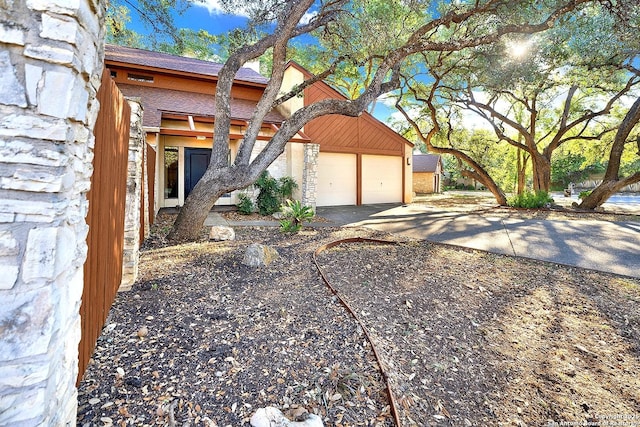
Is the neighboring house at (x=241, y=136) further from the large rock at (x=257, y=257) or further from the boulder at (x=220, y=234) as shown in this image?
the large rock at (x=257, y=257)

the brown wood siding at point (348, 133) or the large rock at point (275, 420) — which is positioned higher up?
the brown wood siding at point (348, 133)

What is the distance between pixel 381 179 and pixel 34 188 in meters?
14.2

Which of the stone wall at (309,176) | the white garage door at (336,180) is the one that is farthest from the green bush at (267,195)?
the white garage door at (336,180)

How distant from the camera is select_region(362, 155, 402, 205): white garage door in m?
14.2

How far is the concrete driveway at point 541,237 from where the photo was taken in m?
5.25

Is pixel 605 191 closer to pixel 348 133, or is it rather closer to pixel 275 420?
pixel 348 133

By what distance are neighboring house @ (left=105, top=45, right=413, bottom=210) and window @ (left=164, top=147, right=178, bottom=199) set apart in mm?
30

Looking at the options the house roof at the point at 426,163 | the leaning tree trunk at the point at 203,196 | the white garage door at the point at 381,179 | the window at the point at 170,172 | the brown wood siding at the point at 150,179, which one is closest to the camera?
the leaning tree trunk at the point at 203,196

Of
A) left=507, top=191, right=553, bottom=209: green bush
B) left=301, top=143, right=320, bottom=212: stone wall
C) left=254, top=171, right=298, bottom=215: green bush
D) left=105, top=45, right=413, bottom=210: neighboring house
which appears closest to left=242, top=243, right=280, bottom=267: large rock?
left=105, top=45, right=413, bottom=210: neighboring house

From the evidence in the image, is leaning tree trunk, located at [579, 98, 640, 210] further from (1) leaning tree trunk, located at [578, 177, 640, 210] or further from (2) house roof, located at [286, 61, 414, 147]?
(2) house roof, located at [286, 61, 414, 147]

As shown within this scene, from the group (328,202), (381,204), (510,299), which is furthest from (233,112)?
(510,299)

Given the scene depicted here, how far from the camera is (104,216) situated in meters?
2.40

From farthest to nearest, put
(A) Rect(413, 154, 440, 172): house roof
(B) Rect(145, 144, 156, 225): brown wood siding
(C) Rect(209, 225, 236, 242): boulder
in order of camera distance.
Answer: (A) Rect(413, 154, 440, 172): house roof, (B) Rect(145, 144, 156, 225): brown wood siding, (C) Rect(209, 225, 236, 242): boulder

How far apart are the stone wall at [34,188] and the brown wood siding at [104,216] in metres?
0.81
